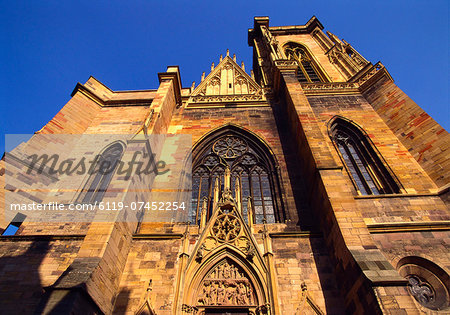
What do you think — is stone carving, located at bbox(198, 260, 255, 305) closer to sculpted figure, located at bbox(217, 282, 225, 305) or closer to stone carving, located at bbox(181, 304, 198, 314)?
sculpted figure, located at bbox(217, 282, 225, 305)

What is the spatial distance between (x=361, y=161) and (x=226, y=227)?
5343 mm

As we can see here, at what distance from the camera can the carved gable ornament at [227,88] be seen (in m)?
11.8

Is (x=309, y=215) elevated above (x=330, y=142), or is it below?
below

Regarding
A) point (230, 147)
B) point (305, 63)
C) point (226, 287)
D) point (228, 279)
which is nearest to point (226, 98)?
point (230, 147)

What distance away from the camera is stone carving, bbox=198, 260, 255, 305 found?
17.7 feet

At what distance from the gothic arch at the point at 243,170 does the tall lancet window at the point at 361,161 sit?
7.97 ft

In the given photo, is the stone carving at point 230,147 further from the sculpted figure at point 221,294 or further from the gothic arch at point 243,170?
the sculpted figure at point 221,294

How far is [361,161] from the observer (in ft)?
28.8

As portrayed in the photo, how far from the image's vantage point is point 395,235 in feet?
19.1

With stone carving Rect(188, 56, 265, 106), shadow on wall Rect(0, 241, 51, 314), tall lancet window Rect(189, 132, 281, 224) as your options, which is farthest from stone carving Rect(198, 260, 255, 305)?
stone carving Rect(188, 56, 265, 106)

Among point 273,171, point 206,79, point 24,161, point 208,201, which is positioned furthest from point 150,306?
point 206,79

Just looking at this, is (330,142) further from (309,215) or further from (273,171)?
(309,215)

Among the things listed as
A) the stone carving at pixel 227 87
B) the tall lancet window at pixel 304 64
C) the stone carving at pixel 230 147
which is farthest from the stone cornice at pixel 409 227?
the tall lancet window at pixel 304 64

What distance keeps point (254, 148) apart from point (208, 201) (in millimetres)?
2991
